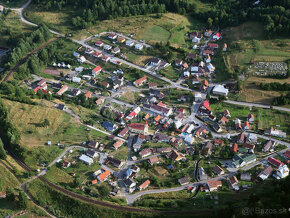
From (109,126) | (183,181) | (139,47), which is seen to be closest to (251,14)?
(139,47)

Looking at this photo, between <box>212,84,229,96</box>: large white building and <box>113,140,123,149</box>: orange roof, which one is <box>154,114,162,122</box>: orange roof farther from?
<box>212,84,229,96</box>: large white building

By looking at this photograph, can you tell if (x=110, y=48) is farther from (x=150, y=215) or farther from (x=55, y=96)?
(x=150, y=215)

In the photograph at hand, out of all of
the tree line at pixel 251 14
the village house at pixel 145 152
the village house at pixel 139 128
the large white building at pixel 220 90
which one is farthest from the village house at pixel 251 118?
the tree line at pixel 251 14

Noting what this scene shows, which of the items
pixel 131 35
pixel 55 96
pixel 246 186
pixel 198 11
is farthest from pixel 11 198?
pixel 198 11

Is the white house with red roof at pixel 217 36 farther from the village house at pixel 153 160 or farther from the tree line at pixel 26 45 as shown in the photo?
the tree line at pixel 26 45

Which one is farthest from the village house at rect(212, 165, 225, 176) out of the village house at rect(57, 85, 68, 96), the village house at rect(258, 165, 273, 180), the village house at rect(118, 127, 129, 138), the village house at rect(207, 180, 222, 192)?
the village house at rect(57, 85, 68, 96)

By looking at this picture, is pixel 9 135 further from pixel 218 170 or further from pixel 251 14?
pixel 251 14
